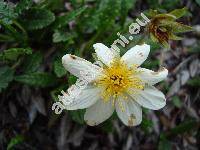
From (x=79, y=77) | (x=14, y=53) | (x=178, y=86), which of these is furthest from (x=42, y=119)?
(x=178, y=86)

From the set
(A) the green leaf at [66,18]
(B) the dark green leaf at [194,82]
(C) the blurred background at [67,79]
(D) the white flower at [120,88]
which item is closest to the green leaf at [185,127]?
(C) the blurred background at [67,79]

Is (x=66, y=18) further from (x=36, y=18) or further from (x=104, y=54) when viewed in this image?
(x=104, y=54)

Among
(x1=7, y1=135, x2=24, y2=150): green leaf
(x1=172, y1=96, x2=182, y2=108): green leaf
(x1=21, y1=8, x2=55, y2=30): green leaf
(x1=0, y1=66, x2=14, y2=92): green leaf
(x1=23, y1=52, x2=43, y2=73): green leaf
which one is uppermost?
(x1=21, y1=8, x2=55, y2=30): green leaf

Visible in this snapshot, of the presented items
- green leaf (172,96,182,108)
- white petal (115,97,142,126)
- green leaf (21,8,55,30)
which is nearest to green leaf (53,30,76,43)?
green leaf (21,8,55,30)

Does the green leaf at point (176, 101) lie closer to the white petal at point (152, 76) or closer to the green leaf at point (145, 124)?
the green leaf at point (145, 124)

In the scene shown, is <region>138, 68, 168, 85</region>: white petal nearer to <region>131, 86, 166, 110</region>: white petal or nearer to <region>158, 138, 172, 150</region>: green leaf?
<region>131, 86, 166, 110</region>: white petal

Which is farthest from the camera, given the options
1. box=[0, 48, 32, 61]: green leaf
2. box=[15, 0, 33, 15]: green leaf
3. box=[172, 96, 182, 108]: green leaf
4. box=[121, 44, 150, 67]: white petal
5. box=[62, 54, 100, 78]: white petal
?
box=[172, 96, 182, 108]: green leaf

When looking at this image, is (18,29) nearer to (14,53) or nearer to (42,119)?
(14,53)

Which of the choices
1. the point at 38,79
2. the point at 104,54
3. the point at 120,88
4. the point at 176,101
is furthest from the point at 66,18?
the point at 176,101
